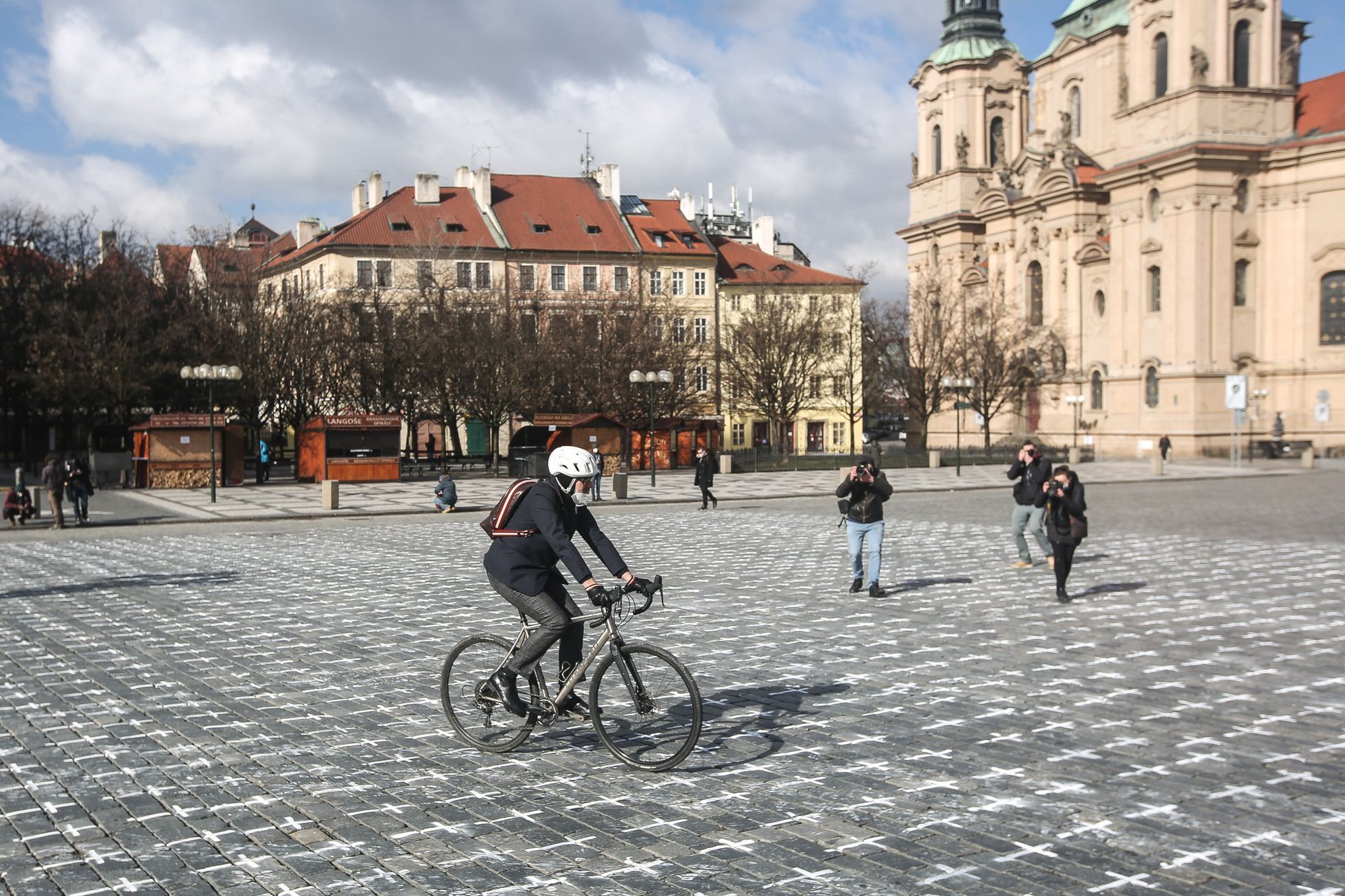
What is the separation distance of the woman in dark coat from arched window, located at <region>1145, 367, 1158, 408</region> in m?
56.9

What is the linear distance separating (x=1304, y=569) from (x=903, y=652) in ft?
30.0

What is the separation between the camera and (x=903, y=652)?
432 inches

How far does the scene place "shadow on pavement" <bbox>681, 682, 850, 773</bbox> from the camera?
24.7 ft

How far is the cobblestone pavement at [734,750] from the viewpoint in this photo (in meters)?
5.59

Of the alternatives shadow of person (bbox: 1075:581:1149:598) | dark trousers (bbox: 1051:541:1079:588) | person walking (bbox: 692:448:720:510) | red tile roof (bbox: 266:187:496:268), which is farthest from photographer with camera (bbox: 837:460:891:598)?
red tile roof (bbox: 266:187:496:268)

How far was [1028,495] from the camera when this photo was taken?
16.8 m

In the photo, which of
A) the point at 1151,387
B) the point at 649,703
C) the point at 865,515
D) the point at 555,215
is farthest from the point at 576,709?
the point at 555,215

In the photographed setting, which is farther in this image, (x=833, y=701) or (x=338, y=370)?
(x=338, y=370)

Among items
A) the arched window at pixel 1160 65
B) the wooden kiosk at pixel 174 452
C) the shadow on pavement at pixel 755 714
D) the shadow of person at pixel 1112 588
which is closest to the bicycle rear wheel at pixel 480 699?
the shadow on pavement at pixel 755 714

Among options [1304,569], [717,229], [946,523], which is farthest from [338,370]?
[717,229]

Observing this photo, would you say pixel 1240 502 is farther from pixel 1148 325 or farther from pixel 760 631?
pixel 1148 325

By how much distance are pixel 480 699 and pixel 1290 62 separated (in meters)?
79.7

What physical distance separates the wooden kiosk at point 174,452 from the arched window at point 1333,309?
54687 mm

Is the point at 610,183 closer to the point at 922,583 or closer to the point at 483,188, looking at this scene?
the point at 483,188
